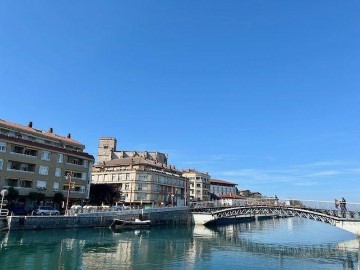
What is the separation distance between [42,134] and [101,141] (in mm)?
66610

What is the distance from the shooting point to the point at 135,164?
10006cm

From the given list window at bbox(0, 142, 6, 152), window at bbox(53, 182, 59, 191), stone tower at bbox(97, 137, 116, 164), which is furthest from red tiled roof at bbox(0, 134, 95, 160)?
stone tower at bbox(97, 137, 116, 164)

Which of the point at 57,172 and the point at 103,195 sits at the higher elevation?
the point at 57,172

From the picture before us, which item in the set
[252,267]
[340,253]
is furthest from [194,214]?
[252,267]

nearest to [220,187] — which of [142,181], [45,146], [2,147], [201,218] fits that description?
[201,218]

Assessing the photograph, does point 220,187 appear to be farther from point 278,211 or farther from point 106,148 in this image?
point 278,211

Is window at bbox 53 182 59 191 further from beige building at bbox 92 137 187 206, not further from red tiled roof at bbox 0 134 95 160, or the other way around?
beige building at bbox 92 137 187 206

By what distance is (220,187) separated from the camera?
559 ft

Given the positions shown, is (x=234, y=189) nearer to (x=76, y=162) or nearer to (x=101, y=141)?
(x=101, y=141)

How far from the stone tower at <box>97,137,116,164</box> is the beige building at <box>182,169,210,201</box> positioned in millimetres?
31521

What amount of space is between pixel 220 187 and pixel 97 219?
113m

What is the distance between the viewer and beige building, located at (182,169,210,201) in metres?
139

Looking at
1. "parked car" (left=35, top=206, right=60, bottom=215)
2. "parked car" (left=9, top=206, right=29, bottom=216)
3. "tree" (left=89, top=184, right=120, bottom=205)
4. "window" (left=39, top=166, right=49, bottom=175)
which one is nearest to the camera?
"parked car" (left=9, top=206, right=29, bottom=216)

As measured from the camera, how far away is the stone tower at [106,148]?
135850 mm
